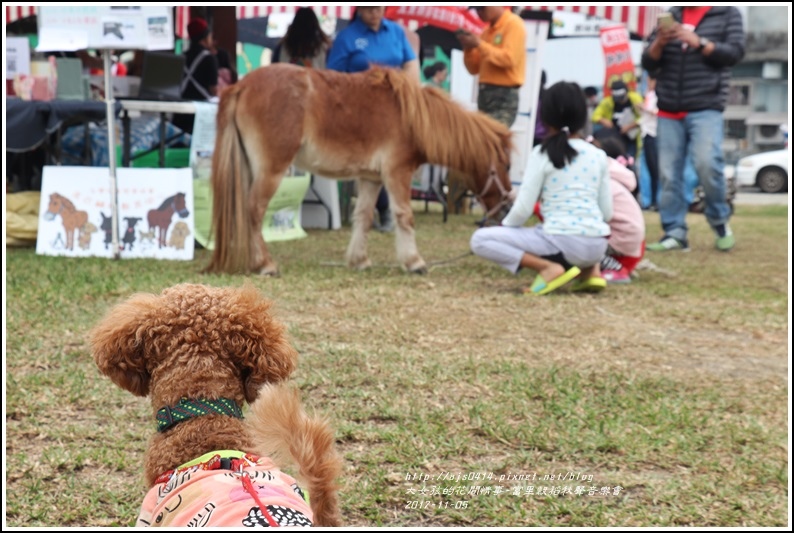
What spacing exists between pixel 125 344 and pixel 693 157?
7144mm

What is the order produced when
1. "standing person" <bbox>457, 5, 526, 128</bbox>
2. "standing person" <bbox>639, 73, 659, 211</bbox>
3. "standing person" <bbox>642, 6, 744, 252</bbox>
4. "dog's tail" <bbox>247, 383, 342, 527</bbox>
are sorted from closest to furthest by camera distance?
"dog's tail" <bbox>247, 383, 342, 527</bbox>, "standing person" <bbox>642, 6, 744, 252</bbox>, "standing person" <bbox>457, 5, 526, 128</bbox>, "standing person" <bbox>639, 73, 659, 211</bbox>

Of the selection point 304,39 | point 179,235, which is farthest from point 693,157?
point 179,235

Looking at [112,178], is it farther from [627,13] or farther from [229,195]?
[627,13]

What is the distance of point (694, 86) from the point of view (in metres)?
7.93

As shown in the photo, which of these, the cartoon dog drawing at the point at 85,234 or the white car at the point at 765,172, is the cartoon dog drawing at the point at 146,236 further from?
the white car at the point at 765,172

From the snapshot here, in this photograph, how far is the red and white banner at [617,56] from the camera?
13.7m

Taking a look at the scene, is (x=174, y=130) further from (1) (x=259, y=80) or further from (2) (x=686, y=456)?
(2) (x=686, y=456)

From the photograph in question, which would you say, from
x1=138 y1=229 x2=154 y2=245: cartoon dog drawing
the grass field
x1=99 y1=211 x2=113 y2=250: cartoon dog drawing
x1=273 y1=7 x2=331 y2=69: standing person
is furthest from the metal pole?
x1=273 y1=7 x2=331 y2=69: standing person

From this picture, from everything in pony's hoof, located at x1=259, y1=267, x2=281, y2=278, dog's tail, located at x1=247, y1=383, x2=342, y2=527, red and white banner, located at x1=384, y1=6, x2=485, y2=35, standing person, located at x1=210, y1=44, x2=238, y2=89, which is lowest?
pony's hoof, located at x1=259, y1=267, x2=281, y2=278

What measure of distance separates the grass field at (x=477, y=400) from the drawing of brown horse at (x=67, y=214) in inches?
23.9

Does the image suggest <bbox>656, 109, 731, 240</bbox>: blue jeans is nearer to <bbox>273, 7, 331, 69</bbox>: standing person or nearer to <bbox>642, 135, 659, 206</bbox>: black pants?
<bbox>273, 7, 331, 69</bbox>: standing person

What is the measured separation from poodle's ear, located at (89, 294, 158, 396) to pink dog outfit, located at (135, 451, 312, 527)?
257mm

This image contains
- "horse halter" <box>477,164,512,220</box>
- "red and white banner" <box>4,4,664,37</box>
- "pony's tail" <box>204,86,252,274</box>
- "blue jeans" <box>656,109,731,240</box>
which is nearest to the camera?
"pony's tail" <box>204,86,252,274</box>

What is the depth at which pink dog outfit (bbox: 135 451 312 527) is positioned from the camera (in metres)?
1.54
